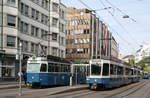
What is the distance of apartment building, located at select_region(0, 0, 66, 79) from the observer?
118ft

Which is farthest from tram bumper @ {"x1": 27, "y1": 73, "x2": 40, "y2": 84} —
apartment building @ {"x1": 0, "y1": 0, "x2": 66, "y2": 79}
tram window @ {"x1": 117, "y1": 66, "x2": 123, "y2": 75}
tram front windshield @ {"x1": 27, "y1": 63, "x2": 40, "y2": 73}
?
apartment building @ {"x1": 0, "y1": 0, "x2": 66, "y2": 79}

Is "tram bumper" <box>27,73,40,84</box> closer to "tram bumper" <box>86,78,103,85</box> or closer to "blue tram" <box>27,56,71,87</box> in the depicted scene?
"blue tram" <box>27,56,71,87</box>

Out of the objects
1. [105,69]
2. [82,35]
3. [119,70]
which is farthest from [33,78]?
[82,35]

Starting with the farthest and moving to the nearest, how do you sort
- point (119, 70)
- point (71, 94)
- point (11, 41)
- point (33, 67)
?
1. point (11, 41)
2. point (119, 70)
3. point (33, 67)
4. point (71, 94)

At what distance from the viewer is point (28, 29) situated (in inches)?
1645

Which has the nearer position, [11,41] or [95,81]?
[95,81]

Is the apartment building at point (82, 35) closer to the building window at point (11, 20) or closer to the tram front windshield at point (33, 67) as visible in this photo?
the building window at point (11, 20)

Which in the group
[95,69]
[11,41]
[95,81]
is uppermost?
[11,41]

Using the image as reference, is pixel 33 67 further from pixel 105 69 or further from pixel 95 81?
pixel 105 69

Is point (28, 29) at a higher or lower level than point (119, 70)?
higher

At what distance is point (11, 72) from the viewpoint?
1492 inches

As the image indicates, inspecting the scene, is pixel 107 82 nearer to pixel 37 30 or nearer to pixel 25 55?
pixel 25 55

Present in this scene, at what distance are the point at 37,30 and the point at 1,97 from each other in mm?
30065

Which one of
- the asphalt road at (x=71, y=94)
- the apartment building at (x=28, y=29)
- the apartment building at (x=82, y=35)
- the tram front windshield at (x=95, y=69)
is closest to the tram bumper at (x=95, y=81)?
the tram front windshield at (x=95, y=69)
